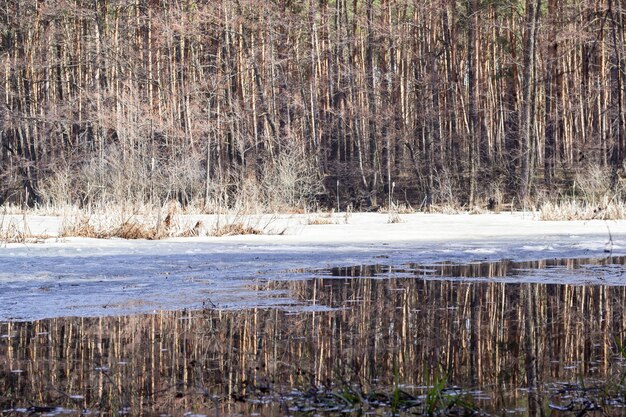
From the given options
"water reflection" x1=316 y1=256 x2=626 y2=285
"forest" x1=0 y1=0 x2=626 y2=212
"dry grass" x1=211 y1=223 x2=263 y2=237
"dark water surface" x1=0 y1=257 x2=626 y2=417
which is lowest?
"dark water surface" x1=0 y1=257 x2=626 y2=417

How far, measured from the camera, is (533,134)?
38.1 m

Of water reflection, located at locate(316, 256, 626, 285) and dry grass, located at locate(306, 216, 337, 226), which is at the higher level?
dry grass, located at locate(306, 216, 337, 226)

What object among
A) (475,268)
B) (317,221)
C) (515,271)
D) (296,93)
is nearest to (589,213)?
(317,221)

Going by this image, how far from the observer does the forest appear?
126ft

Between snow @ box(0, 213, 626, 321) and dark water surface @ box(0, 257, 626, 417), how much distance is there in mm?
781

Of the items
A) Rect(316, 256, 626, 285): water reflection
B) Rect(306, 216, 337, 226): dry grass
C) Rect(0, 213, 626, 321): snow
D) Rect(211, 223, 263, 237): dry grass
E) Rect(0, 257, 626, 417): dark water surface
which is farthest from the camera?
Rect(306, 216, 337, 226): dry grass

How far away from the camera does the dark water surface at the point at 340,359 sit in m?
4.45

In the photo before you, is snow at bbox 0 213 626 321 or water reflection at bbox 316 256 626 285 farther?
water reflection at bbox 316 256 626 285

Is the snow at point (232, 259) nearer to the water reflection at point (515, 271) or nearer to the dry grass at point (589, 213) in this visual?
the water reflection at point (515, 271)

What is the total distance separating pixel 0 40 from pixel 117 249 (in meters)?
36.1

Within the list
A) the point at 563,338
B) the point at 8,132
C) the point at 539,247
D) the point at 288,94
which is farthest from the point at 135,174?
the point at 8,132

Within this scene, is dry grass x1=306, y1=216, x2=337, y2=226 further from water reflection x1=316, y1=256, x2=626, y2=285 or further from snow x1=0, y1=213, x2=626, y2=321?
water reflection x1=316, y1=256, x2=626, y2=285

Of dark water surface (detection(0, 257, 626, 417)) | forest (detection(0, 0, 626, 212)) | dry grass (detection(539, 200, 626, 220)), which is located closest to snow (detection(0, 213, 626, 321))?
dark water surface (detection(0, 257, 626, 417))

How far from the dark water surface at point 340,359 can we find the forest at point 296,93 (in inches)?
1037
